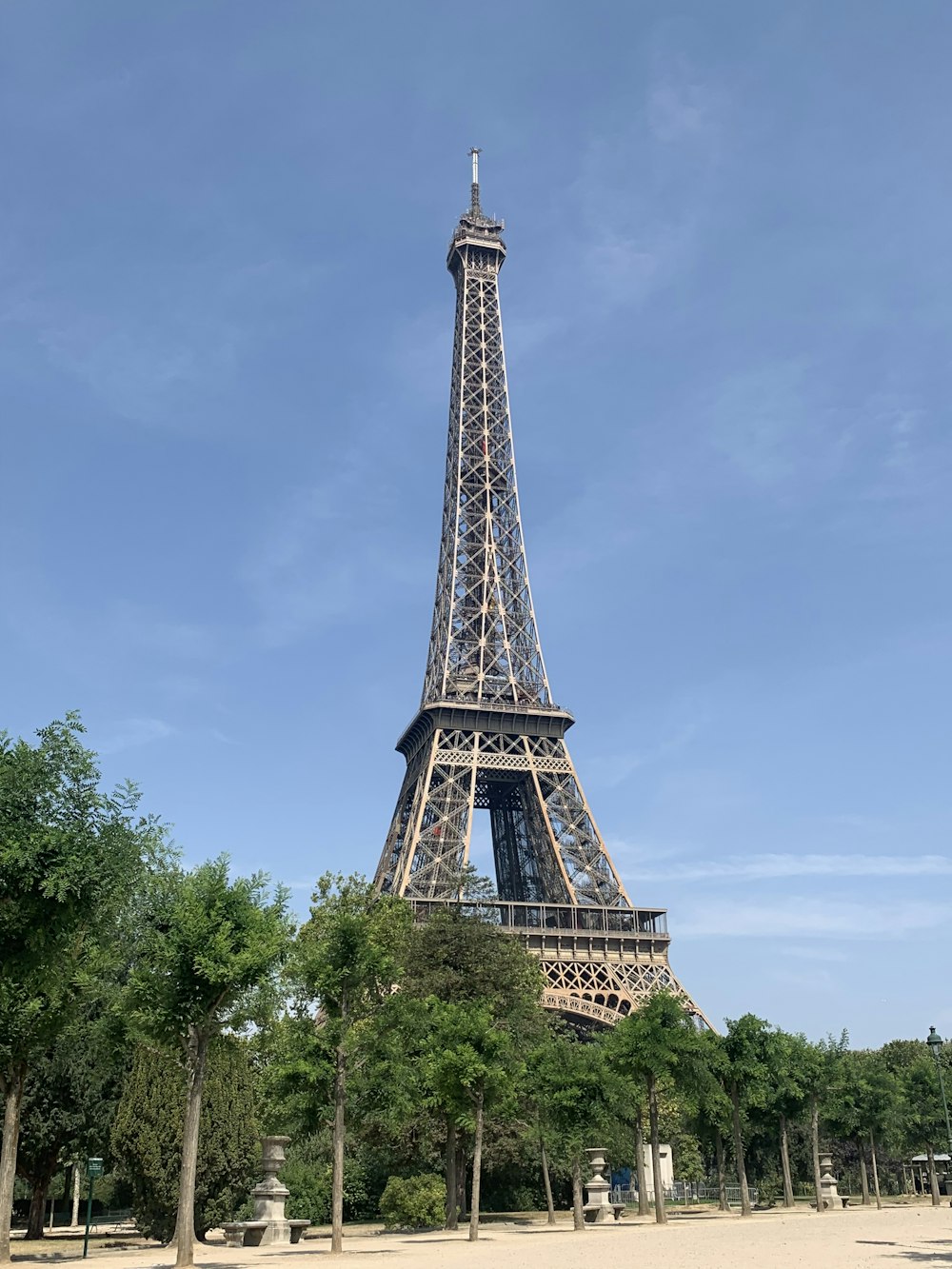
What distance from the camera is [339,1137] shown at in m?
28.9

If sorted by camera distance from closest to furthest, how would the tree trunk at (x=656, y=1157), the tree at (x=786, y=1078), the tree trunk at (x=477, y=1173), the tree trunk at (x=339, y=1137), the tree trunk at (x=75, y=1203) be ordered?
the tree trunk at (x=339, y=1137) → the tree trunk at (x=477, y=1173) → the tree trunk at (x=656, y=1157) → the tree at (x=786, y=1078) → the tree trunk at (x=75, y=1203)

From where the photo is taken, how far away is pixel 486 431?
93.9 metres

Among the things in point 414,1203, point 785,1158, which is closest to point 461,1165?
point 414,1203

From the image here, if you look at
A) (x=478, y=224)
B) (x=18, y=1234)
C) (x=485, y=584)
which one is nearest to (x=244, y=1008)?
(x=18, y=1234)

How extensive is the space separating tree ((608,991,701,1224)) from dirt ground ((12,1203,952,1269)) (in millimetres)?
3414

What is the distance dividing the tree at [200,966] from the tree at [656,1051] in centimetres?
1848

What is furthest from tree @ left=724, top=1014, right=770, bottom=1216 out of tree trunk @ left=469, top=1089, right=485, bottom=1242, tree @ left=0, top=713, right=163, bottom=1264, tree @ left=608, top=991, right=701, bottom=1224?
tree @ left=0, top=713, right=163, bottom=1264

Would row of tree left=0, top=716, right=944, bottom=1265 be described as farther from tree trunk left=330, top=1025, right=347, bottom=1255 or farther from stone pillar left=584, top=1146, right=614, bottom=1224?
stone pillar left=584, top=1146, right=614, bottom=1224

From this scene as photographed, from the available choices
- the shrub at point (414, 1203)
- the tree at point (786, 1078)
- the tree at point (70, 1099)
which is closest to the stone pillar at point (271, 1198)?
the tree at point (70, 1099)

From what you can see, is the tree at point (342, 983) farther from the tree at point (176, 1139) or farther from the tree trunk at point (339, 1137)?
the tree at point (176, 1139)

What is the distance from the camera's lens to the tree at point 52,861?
23.9m

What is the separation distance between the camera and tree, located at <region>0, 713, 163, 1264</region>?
23875 millimetres

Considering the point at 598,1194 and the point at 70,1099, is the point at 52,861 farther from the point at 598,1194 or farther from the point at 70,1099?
the point at 598,1194

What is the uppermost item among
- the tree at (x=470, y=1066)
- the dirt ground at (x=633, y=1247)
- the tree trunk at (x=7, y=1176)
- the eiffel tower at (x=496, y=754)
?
the eiffel tower at (x=496, y=754)
